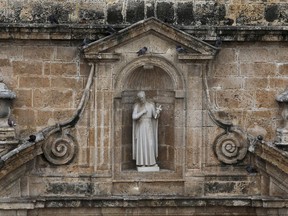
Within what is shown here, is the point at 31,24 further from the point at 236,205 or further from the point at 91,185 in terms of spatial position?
the point at 236,205

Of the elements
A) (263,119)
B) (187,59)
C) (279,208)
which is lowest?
(279,208)

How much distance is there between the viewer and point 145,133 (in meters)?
16.8

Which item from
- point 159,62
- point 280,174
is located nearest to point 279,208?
point 280,174

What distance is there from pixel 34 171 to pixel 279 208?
425cm

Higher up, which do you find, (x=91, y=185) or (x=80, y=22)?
(x=80, y=22)

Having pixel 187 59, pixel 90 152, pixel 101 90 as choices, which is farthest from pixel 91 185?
pixel 187 59

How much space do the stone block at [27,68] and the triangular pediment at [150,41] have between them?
0.89 m

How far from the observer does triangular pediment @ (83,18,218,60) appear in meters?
16.5

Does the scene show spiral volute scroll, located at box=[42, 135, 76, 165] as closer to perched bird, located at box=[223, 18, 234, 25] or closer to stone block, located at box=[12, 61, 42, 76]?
stone block, located at box=[12, 61, 42, 76]

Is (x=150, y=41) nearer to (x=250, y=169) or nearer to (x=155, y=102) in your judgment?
(x=155, y=102)

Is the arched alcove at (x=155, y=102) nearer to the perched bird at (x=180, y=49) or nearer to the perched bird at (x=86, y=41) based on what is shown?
the perched bird at (x=180, y=49)

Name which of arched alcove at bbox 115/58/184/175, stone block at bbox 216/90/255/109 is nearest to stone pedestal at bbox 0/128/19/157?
arched alcove at bbox 115/58/184/175

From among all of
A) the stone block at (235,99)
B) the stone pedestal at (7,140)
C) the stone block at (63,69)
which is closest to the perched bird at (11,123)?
the stone pedestal at (7,140)

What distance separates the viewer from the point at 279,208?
16.8 m
